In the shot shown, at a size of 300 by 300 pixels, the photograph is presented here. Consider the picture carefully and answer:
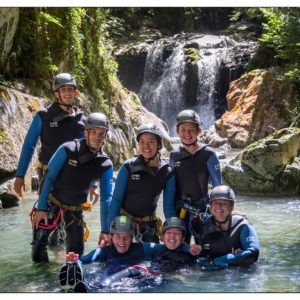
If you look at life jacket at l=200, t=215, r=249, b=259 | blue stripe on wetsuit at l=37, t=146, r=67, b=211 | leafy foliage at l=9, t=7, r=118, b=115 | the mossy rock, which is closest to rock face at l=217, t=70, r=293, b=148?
the mossy rock

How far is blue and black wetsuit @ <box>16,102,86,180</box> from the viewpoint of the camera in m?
4.75

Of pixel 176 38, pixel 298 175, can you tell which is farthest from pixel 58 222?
pixel 176 38

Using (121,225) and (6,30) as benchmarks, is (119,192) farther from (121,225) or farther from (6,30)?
(6,30)

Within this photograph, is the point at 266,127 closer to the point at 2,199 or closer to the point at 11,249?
the point at 2,199

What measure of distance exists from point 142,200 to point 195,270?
764 millimetres

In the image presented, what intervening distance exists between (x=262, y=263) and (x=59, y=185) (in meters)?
2.01

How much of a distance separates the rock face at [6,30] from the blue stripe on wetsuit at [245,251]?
16.5ft

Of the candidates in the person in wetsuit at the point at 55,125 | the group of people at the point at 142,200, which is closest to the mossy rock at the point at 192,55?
the person in wetsuit at the point at 55,125

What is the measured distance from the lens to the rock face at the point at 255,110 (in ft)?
51.9

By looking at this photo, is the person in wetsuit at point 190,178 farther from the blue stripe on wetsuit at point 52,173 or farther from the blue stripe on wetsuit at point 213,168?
the blue stripe on wetsuit at point 52,173

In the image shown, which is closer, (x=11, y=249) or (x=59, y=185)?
(x=59, y=185)

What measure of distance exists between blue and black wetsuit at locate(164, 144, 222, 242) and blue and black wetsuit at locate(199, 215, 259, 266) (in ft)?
0.77
